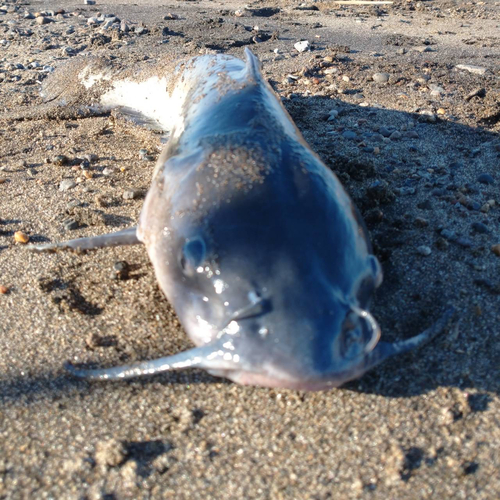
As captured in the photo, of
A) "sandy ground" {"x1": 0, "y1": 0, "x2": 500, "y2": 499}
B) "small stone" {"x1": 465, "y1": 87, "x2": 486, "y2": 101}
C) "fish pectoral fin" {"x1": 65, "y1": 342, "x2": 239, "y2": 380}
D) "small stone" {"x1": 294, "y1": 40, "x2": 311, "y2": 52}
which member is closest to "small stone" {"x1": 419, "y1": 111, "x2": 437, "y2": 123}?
"sandy ground" {"x1": 0, "y1": 0, "x2": 500, "y2": 499}

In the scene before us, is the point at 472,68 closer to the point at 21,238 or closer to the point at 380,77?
the point at 380,77

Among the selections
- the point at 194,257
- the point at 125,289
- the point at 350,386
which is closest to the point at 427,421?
the point at 350,386

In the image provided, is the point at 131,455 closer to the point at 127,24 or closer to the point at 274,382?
the point at 274,382

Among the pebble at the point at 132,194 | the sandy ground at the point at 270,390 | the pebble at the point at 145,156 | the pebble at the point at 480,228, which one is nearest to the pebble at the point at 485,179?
the sandy ground at the point at 270,390

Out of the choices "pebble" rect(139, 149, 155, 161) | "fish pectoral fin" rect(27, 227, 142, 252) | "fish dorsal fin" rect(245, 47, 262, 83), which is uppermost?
"fish dorsal fin" rect(245, 47, 262, 83)

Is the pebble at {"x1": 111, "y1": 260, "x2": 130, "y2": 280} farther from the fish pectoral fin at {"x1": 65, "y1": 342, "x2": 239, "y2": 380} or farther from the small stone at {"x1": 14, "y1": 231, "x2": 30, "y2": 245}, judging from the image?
the fish pectoral fin at {"x1": 65, "y1": 342, "x2": 239, "y2": 380}

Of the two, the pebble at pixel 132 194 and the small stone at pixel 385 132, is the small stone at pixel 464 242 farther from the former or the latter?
the pebble at pixel 132 194
